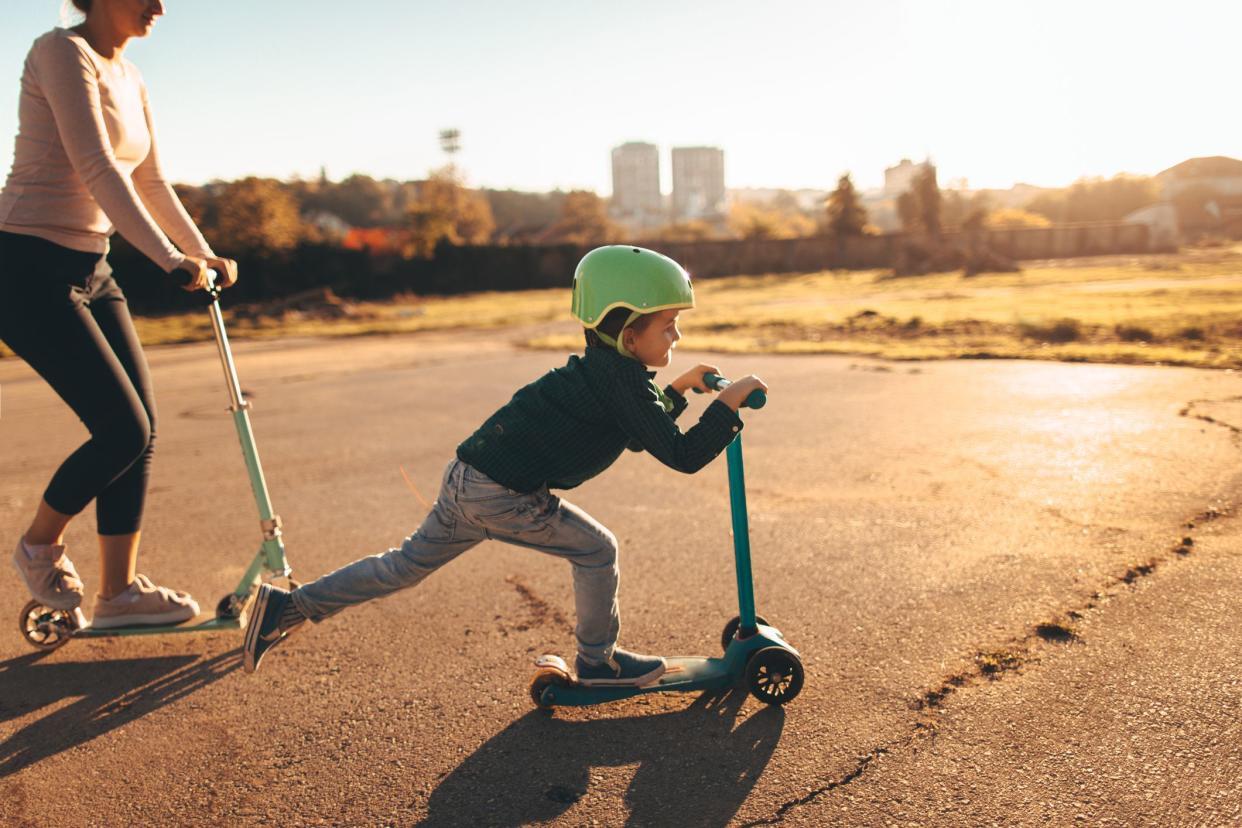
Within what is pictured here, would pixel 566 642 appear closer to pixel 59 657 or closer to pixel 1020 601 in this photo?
pixel 1020 601

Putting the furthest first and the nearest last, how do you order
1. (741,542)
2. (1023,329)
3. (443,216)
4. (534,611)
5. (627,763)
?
(443,216) < (1023,329) < (534,611) < (741,542) < (627,763)

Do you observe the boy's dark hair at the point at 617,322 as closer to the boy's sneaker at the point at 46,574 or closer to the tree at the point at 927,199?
the boy's sneaker at the point at 46,574

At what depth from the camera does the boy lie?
238cm

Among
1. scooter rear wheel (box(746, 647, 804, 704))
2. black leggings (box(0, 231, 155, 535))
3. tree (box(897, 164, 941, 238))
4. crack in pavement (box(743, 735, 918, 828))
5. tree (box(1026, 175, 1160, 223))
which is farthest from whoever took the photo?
tree (box(1026, 175, 1160, 223))

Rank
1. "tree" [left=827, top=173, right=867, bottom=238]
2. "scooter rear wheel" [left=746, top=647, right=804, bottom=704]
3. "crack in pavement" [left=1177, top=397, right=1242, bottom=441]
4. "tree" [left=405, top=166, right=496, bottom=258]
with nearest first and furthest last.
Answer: "scooter rear wheel" [left=746, top=647, right=804, bottom=704] → "crack in pavement" [left=1177, top=397, right=1242, bottom=441] → "tree" [left=405, top=166, right=496, bottom=258] → "tree" [left=827, top=173, right=867, bottom=238]

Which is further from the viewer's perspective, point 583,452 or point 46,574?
point 46,574

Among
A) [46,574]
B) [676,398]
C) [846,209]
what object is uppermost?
[846,209]

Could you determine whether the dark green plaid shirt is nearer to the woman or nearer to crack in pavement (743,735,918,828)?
crack in pavement (743,735,918,828)

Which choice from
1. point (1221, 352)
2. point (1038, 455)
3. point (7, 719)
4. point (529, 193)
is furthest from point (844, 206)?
point (529, 193)

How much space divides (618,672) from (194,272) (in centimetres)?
186

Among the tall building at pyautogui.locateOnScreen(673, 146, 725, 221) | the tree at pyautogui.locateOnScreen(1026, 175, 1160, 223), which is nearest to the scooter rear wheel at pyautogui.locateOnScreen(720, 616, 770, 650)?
the tree at pyautogui.locateOnScreen(1026, 175, 1160, 223)

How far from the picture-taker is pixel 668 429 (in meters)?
2.35

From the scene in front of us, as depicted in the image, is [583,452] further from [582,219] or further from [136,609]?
[582,219]

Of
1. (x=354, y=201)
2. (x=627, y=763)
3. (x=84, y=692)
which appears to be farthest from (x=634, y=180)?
(x=627, y=763)
